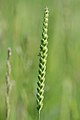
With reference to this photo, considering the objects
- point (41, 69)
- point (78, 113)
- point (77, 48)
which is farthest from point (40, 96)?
point (77, 48)

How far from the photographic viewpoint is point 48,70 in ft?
16.5

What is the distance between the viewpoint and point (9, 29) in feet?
18.2

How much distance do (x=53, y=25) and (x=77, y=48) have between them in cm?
54

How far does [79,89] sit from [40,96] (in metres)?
2.03

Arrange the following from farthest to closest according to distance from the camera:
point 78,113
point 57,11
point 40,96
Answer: point 57,11 → point 78,113 → point 40,96

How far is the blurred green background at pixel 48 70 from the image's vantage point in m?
3.65

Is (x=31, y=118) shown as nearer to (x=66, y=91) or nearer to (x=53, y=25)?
(x=66, y=91)

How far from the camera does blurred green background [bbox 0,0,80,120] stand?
3.65 m

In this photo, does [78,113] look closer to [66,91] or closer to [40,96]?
[66,91]

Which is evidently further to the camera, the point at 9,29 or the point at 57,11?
the point at 57,11

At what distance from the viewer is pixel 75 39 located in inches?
221

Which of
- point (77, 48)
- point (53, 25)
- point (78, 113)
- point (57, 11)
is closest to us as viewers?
point (78, 113)

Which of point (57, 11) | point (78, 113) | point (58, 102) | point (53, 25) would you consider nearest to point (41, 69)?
point (78, 113)

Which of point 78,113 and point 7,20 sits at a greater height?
point 7,20
